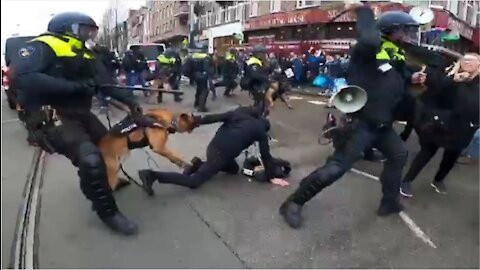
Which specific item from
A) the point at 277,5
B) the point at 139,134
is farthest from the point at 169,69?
the point at 139,134

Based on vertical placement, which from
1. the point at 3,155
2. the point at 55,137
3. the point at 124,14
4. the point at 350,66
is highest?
the point at 124,14

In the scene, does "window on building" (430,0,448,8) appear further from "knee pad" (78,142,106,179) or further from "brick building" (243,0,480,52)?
"knee pad" (78,142,106,179)

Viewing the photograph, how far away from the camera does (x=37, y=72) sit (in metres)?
3.58

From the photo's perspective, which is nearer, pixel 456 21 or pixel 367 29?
pixel 367 29

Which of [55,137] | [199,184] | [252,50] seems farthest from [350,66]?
[252,50]

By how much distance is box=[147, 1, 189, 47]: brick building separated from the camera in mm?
5754

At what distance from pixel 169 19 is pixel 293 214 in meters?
3.18

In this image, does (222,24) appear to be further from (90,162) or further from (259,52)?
(90,162)

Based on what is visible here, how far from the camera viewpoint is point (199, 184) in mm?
4836

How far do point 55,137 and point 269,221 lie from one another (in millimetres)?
1913

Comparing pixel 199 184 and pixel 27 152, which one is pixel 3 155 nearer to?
pixel 27 152

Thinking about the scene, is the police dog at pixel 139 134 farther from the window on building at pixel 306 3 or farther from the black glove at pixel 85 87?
the window on building at pixel 306 3

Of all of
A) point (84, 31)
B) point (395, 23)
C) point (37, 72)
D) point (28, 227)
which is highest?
point (395, 23)

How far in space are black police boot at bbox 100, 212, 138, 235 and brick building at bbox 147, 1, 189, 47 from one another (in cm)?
281
